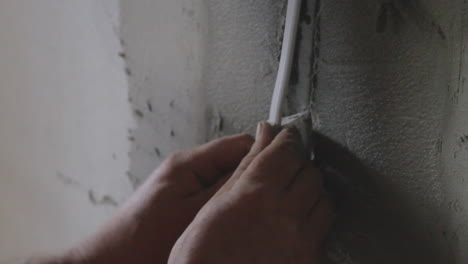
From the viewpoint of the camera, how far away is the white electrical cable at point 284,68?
594 millimetres

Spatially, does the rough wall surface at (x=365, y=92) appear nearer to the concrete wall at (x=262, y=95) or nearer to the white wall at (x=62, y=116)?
the concrete wall at (x=262, y=95)

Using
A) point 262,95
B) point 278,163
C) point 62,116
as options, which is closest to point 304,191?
point 278,163

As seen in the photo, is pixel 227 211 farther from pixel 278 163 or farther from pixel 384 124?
pixel 384 124

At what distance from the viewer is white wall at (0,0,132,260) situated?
0.87 m

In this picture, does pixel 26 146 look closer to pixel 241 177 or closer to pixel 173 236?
pixel 173 236

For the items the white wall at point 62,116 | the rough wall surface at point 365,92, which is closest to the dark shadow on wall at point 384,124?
the rough wall surface at point 365,92

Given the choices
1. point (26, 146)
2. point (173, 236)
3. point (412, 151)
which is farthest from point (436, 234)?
point (26, 146)

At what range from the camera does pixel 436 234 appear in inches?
22.4

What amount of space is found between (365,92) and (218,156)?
194 mm

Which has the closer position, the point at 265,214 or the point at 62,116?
the point at 265,214

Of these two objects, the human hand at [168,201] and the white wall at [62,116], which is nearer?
the human hand at [168,201]

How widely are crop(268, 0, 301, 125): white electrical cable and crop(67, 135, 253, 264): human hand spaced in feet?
0.20

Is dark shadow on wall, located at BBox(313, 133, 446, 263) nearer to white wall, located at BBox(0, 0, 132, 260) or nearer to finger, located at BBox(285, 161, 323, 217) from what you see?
finger, located at BBox(285, 161, 323, 217)

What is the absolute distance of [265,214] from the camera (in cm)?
53
